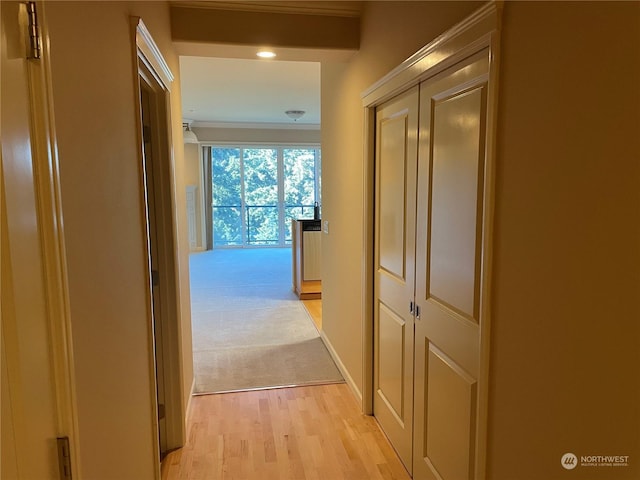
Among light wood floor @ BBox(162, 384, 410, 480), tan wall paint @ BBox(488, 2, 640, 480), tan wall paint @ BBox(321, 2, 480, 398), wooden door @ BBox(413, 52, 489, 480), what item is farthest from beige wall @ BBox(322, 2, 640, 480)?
light wood floor @ BBox(162, 384, 410, 480)

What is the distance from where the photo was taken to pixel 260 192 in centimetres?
974

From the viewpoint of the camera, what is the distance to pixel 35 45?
31.9 inches

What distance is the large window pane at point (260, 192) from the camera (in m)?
9.64

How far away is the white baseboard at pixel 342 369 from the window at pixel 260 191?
19.7 feet

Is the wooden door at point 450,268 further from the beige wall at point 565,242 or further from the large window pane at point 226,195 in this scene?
the large window pane at point 226,195

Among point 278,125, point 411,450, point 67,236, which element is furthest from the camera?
point 278,125

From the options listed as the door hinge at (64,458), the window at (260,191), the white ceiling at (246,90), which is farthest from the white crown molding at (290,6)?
the window at (260,191)

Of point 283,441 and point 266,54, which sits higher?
point 266,54

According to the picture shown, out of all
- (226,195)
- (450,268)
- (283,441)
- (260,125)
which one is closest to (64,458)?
(450,268)

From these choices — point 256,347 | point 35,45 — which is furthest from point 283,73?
point 35,45

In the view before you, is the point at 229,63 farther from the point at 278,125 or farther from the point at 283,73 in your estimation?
the point at 278,125

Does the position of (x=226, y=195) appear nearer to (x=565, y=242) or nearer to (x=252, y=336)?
(x=252, y=336)

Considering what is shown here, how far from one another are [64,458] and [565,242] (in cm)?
123

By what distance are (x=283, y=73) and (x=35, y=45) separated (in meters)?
4.45
